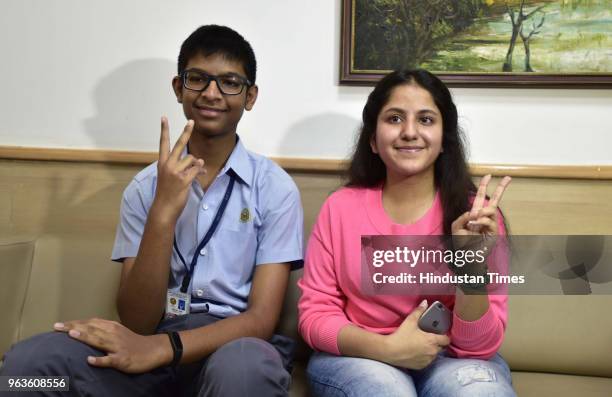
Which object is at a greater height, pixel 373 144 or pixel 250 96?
pixel 250 96

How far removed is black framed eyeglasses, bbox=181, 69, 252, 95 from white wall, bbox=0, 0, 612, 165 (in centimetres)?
38

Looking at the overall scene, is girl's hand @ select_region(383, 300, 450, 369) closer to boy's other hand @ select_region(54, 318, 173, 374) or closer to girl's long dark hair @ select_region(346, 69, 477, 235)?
girl's long dark hair @ select_region(346, 69, 477, 235)

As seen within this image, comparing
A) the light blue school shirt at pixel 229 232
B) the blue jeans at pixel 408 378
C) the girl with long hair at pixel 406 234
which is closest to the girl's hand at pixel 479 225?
the girl with long hair at pixel 406 234

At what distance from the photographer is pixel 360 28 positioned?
5.93 ft

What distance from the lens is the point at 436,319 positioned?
130 centimetres

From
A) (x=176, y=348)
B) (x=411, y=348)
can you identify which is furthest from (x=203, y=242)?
(x=411, y=348)

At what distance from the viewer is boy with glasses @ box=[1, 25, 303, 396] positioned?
50.8 inches

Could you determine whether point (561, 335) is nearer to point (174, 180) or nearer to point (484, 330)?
point (484, 330)

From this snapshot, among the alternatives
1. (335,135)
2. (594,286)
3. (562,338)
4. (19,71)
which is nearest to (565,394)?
(562,338)

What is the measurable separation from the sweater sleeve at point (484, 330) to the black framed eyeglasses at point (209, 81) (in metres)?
0.72

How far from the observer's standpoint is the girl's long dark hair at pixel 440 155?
1.42 meters

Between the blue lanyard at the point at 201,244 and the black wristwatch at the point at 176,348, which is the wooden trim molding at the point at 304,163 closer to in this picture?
the blue lanyard at the point at 201,244

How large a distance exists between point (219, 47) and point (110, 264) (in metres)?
0.71

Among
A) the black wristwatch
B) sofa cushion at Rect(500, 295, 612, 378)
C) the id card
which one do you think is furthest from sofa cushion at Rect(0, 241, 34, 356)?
sofa cushion at Rect(500, 295, 612, 378)
